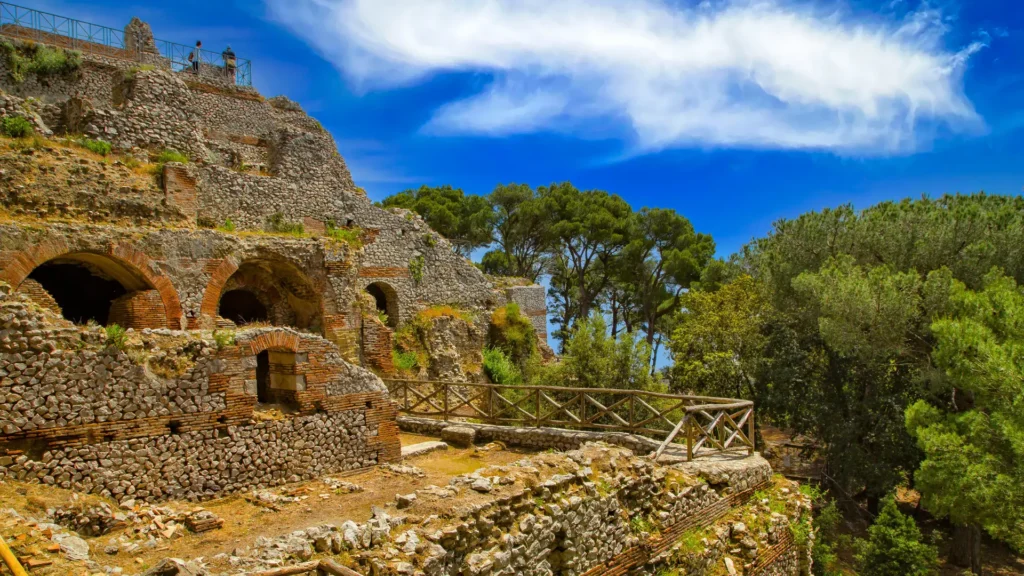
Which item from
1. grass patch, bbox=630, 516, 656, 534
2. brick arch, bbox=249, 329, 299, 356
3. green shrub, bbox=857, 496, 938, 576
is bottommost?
green shrub, bbox=857, 496, 938, 576

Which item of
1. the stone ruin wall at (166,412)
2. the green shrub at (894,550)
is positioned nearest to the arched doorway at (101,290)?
the stone ruin wall at (166,412)

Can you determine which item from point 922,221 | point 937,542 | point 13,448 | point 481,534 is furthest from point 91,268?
point 937,542

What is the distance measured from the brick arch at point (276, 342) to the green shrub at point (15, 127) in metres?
6.81

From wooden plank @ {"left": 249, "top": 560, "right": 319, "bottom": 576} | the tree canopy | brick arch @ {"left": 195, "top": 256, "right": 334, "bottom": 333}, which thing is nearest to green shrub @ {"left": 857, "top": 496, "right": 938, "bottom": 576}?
the tree canopy

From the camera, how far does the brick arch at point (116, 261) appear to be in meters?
9.40

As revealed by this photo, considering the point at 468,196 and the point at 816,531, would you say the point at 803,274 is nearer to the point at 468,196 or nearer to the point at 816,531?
the point at 816,531

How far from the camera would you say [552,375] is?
53.0 ft

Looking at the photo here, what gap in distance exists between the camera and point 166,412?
753cm

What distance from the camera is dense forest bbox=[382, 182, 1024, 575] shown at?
10.1 metres

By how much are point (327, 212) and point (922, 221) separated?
14.5 meters

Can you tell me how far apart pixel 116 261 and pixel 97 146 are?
10.2 ft

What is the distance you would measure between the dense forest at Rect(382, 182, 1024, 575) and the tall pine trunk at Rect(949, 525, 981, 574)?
24 mm

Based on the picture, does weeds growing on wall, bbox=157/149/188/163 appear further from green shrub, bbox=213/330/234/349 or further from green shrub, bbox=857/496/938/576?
green shrub, bbox=857/496/938/576

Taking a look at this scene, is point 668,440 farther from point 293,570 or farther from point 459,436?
point 293,570
